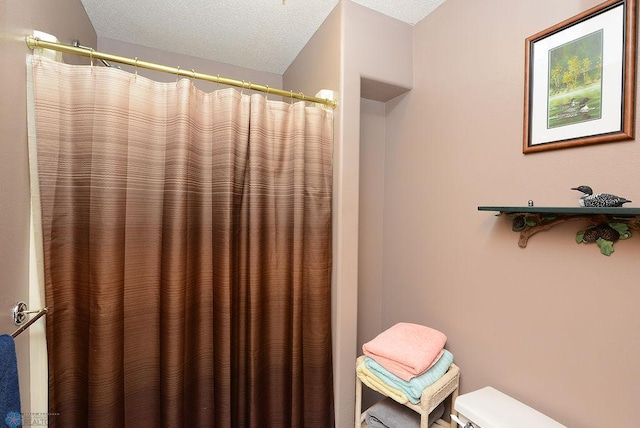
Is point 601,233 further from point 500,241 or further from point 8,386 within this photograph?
point 8,386

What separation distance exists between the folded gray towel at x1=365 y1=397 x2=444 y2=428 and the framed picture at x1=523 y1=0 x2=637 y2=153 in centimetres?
122

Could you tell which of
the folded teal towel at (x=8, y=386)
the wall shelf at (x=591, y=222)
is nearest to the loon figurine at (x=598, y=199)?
the wall shelf at (x=591, y=222)

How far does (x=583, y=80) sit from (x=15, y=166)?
6.27 feet

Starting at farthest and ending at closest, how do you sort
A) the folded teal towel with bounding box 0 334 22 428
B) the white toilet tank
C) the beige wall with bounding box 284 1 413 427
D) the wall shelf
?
1. the beige wall with bounding box 284 1 413 427
2. the white toilet tank
3. the wall shelf
4. the folded teal towel with bounding box 0 334 22 428

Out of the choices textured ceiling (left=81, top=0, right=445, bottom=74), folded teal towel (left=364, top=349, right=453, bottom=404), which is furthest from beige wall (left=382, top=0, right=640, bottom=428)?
textured ceiling (left=81, top=0, right=445, bottom=74)

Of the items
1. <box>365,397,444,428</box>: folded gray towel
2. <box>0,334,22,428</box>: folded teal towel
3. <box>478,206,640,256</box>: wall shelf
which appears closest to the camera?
<box>0,334,22,428</box>: folded teal towel

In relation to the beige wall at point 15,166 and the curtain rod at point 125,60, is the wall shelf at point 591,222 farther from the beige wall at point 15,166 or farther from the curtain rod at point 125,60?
the beige wall at point 15,166

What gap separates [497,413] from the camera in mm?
964

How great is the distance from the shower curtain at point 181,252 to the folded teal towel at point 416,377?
0.97ft

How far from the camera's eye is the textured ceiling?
1.42 m

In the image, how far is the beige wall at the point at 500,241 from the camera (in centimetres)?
85

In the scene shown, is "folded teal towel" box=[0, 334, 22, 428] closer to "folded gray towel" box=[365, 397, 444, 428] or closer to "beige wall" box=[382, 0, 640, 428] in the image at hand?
"folded gray towel" box=[365, 397, 444, 428]

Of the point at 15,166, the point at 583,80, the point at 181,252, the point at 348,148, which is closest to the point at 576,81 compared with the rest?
the point at 583,80

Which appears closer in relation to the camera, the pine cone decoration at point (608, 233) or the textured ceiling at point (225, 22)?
the pine cone decoration at point (608, 233)
